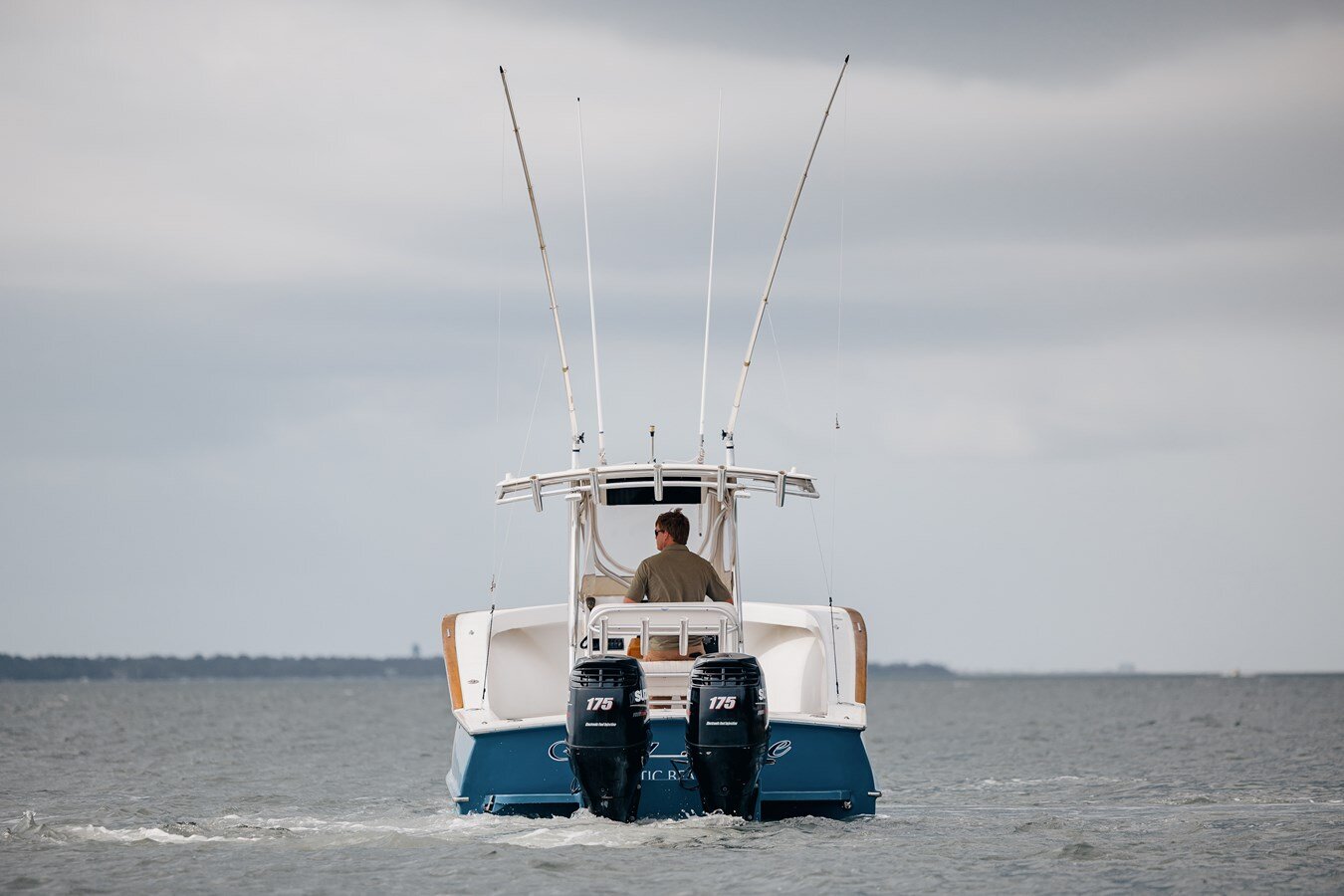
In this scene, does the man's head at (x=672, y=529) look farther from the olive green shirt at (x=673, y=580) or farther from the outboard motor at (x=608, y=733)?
the outboard motor at (x=608, y=733)

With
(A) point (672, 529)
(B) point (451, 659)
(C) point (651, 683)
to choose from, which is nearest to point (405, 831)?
(B) point (451, 659)

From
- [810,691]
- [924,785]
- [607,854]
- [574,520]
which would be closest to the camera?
[607,854]

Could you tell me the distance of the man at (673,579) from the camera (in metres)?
13.0

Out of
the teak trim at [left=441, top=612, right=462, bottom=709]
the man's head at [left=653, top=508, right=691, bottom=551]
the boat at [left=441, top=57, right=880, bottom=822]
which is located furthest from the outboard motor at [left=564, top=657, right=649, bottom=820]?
the teak trim at [left=441, top=612, right=462, bottom=709]

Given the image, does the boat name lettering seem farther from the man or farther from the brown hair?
→ the brown hair

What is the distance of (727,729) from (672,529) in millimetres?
1975

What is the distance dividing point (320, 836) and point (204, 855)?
1.31 meters

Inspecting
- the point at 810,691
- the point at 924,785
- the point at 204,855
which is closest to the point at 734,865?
the point at 810,691

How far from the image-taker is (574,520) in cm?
1412

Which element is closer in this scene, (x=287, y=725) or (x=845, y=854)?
(x=845, y=854)

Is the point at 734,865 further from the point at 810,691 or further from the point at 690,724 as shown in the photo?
the point at 810,691

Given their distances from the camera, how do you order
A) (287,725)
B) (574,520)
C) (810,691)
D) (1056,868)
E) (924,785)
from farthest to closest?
(287,725) < (924,785) < (810,691) < (574,520) < (1056,868)

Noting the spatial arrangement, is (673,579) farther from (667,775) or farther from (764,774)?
(764,774)

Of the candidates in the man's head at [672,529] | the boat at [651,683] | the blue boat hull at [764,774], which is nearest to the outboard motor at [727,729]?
the boat at [651,683]
